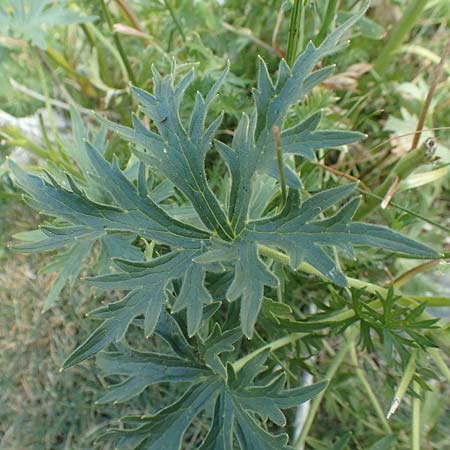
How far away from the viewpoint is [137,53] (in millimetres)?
1459

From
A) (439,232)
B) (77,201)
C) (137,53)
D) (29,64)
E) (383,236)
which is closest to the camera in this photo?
(383,236)

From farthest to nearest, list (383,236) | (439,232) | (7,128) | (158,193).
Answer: (439,232) → (7,128) → (158,193) → (383,236)

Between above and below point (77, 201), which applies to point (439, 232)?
below

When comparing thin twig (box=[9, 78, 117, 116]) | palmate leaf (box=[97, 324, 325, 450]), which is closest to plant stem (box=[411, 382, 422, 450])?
palmate leaf (box=[97, 324, 325, 450])

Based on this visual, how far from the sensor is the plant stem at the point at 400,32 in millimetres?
1196

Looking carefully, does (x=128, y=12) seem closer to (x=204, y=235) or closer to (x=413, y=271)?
(x=204, y=235)

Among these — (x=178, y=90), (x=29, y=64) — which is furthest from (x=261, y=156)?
(x=29, y=64)

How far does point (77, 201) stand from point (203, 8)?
0.77 m

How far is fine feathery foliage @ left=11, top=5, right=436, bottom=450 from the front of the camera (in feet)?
2.24

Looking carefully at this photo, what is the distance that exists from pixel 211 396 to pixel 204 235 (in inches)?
10.0

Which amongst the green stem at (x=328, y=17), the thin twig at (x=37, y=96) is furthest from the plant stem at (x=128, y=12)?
the green stem at (x=328, y=17)

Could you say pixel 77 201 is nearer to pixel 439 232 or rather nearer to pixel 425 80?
pixel 439 232

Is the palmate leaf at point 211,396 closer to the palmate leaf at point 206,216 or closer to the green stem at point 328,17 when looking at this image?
the palmate leaf at point 206,216

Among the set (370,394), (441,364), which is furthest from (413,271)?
(370,394)
